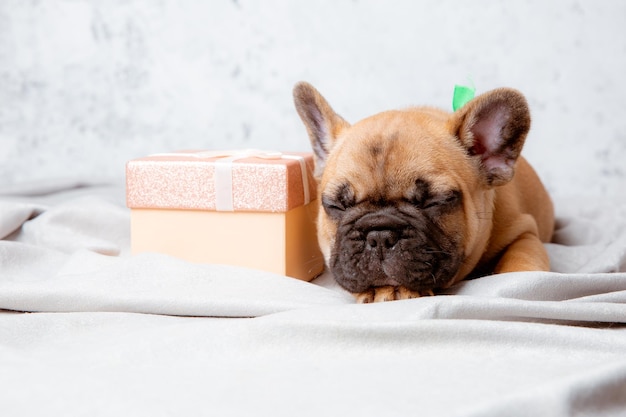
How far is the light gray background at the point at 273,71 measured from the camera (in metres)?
3.81

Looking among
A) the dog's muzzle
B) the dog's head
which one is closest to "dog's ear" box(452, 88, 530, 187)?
the dog's head

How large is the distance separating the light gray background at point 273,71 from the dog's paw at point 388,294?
84.9 inches

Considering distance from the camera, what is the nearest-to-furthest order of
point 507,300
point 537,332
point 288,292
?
point 537,332
point 507,300
point 288,292

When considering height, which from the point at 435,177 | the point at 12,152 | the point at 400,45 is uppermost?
the point at 400,45

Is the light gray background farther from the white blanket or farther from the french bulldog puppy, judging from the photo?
the white blanket

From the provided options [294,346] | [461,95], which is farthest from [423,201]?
[461,95]

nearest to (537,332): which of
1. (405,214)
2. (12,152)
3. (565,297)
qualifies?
(565,297)

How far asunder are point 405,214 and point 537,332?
478 millimetres

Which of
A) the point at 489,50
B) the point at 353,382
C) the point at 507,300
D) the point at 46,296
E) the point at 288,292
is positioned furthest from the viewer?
the point at 489,50

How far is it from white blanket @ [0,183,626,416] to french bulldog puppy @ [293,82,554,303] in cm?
13

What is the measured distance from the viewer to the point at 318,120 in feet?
7.77

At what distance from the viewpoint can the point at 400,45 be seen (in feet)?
12.8

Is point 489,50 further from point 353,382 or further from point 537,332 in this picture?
point 353,382

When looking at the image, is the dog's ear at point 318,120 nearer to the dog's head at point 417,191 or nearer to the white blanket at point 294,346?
the dog's head at point 417,191
